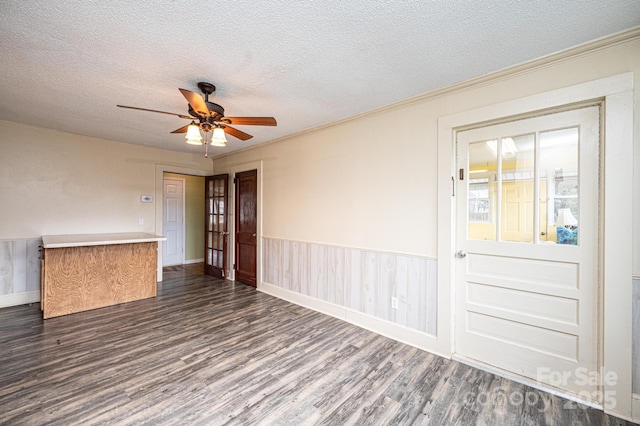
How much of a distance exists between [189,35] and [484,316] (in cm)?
321

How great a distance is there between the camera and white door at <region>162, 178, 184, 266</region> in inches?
251

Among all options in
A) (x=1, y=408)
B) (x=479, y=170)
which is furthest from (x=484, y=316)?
(x=1, y=408)

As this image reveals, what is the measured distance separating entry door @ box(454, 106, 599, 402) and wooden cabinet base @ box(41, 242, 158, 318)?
431 centimetres

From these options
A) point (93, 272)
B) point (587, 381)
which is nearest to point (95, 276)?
point (93, 272)

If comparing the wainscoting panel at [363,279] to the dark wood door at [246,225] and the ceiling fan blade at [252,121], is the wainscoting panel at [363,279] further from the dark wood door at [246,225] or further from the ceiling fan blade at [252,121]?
the ceiling fan blade at [252,121]

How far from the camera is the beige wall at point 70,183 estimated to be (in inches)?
147

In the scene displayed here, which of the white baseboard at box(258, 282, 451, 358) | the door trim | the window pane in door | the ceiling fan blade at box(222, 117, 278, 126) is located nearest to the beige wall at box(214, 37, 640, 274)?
the window pane in door

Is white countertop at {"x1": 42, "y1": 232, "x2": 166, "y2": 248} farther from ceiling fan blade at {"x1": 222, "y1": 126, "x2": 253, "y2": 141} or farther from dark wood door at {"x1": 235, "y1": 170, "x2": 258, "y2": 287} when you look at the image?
ceiling fan blade at {"x1": 222, "y1": 126, "x2": 253, "y2": 141}

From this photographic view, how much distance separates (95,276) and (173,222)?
3.00 metres

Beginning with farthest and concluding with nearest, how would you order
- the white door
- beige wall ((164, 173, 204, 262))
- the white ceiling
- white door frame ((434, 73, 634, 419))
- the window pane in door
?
beige wall ((164, 173, 204, 262)) < the white door < the window pane in door < white door frame ((434, 73, 634, 419)) < the white ceiling

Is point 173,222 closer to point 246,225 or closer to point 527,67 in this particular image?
point 246,225

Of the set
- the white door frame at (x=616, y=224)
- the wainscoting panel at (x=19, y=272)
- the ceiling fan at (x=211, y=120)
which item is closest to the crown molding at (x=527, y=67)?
the white door frame at (x=616, y=224)

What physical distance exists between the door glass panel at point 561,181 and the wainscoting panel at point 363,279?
Answer: 99 cm

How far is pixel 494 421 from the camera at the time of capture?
1.74m
